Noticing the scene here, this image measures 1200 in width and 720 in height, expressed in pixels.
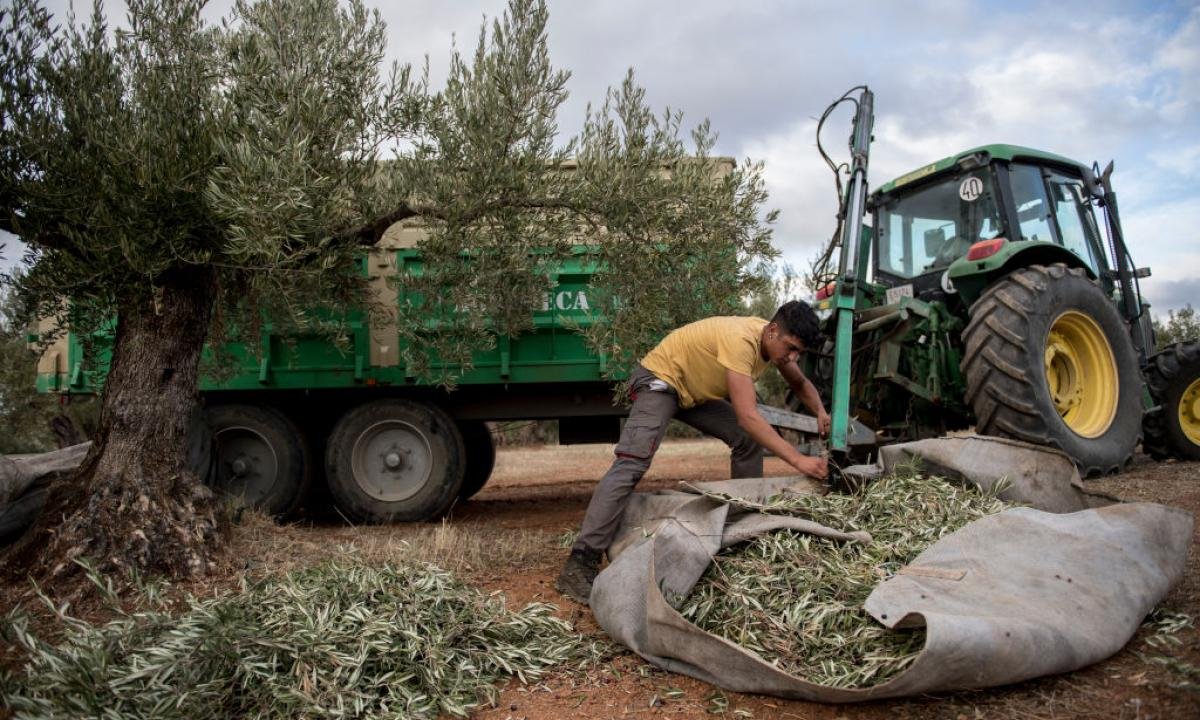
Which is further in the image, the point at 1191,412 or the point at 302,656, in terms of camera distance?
the point at 1191,412

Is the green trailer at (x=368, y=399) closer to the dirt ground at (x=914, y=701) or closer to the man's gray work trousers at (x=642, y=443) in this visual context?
the man's gray work trousers at (x=642, y=443)

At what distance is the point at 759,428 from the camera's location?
3895 mm

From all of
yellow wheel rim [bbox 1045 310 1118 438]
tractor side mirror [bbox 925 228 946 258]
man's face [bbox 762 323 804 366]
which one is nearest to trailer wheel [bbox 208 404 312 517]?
man's face [bbox 762 323 804 366]

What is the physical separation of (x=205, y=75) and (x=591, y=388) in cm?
395

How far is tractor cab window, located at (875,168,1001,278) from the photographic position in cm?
615

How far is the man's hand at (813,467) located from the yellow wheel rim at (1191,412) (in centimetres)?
483

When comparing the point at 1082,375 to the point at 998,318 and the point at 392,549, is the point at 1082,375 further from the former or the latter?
the point at 392,549

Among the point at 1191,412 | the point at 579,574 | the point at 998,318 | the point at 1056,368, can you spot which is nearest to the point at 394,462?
the point at 579,574

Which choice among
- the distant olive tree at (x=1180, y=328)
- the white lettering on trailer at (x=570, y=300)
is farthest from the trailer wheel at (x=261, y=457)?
the distant olive tree at (x=1180, y=328)

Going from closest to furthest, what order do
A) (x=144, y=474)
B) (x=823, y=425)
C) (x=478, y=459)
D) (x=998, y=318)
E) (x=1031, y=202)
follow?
(x=144, y=474) → (x=823, y=425) → (x=998, y=318) → (x=1031, y=202) → (x=478, y=459)

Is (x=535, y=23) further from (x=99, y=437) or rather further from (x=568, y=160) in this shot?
(x=99, y=437)

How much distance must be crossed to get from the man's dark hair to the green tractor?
24.8 inches

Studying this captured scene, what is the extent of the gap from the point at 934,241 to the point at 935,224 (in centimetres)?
14

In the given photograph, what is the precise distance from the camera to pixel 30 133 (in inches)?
166
